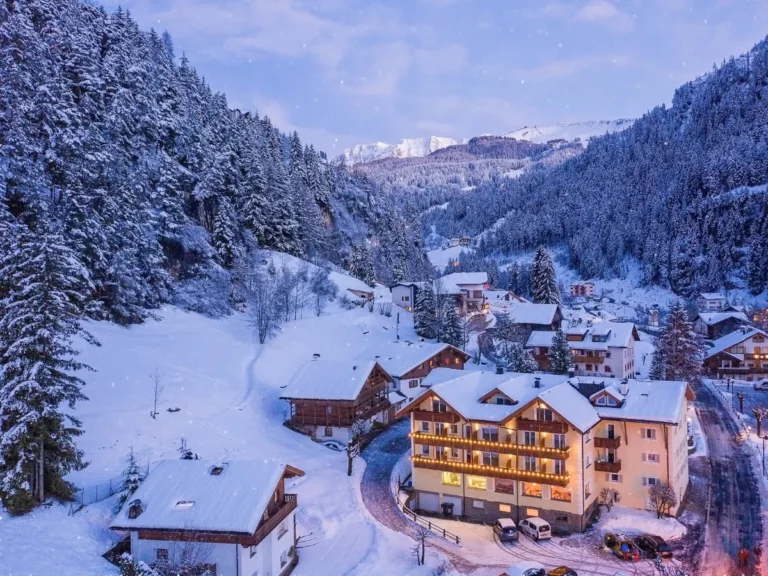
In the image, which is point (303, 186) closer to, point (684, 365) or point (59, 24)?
point (59, 24)

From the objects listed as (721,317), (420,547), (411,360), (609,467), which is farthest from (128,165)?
(721,317)

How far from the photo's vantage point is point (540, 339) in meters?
81.1

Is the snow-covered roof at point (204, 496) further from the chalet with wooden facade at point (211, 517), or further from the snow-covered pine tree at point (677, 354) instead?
the snow-covered pine tree at point (677, 354)

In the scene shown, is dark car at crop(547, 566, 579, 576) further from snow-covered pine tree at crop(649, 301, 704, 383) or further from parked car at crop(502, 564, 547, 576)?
snow-covered pine tree at crop(649, 301, 704, 383)

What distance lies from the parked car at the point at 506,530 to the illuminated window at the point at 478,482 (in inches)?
112

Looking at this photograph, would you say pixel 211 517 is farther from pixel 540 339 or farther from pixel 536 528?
pixel 540 339

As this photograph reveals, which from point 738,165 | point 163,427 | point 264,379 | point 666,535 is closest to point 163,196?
point 264,379

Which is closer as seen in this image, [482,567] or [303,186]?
[482,567]

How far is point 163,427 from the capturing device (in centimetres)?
4034

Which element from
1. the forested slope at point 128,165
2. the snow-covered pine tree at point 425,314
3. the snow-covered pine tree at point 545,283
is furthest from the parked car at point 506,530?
the snow-covered pine tree at point 545,283

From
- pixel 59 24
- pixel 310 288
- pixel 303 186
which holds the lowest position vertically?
pixel 310 288

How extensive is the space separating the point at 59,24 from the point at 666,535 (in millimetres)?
77644

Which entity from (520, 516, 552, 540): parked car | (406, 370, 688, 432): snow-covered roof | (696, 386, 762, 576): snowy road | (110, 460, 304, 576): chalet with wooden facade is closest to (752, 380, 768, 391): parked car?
(696, 386, 762, 576): snowy road

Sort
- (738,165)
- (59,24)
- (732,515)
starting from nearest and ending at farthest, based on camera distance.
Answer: (732,515), (59,24), (738,165)
